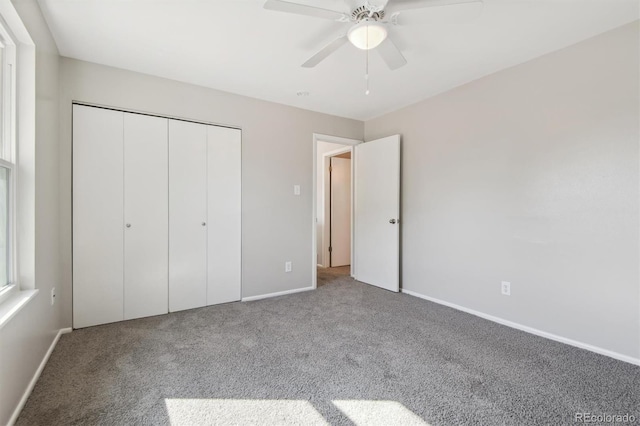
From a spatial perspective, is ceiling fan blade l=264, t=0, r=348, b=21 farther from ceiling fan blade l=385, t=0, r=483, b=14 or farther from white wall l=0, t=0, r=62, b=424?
white wall l=0, t=0, r=62, b=424

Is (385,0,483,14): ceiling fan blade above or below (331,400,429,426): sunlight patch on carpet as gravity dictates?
above

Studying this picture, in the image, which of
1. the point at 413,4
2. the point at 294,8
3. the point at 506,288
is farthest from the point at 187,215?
the point at 506,288

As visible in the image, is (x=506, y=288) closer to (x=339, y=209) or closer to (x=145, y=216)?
(x=339, y=209)

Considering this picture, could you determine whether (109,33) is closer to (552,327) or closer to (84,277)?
(84,277)

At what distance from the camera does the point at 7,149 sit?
1.72 meters

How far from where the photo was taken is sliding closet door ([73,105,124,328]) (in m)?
2.54

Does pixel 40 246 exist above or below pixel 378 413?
above

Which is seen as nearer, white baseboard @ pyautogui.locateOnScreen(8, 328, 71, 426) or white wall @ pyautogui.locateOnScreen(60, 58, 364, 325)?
white baseboard @ pyautogui.locateOnScreen(8, 328, 71, 426)

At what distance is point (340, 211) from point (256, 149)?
7.59ft

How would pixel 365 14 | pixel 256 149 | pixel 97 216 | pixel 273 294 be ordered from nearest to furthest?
pixel 365 14
pixel 97 216
pixel 256 149
pixel 273 294

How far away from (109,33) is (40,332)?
6.90ft

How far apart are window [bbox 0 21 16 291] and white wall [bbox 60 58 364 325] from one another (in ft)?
2.69

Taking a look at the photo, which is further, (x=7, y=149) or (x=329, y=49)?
(x=329, y=49)

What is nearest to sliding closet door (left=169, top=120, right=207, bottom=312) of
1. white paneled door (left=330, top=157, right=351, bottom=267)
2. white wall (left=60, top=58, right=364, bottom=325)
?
white wall (left=60, top=58, right=364, bottom=325)
